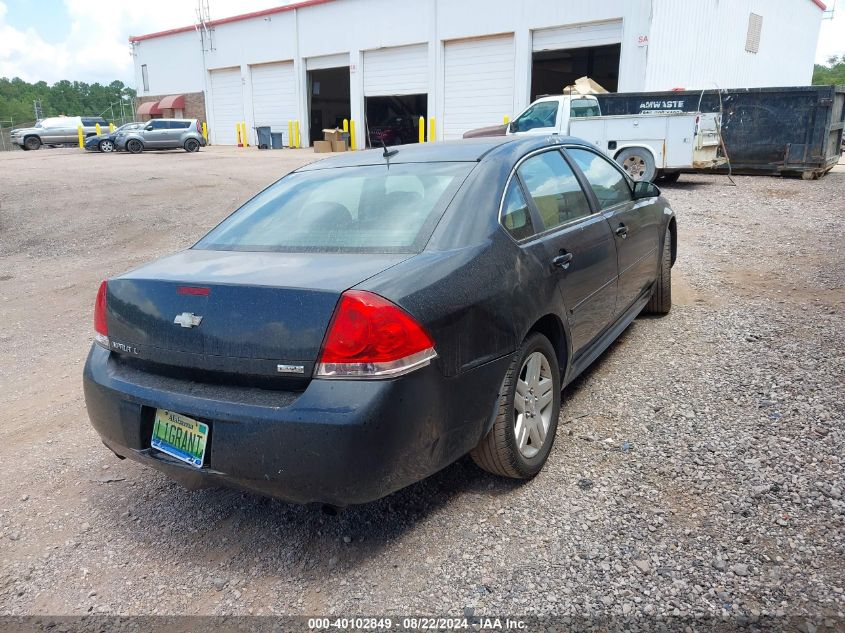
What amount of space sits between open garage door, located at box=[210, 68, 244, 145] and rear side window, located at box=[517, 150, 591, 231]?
35.8m

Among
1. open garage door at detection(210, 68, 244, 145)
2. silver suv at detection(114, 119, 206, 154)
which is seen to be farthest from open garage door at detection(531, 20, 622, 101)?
open garage door at detection(210, 68, 244, 145)

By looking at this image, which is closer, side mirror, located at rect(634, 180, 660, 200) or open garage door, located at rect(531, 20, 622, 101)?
side mirror, located at rect(634, 180, 660, 200)

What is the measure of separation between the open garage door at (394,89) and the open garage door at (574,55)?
4908mm

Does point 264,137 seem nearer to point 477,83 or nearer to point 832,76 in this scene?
point 477,83

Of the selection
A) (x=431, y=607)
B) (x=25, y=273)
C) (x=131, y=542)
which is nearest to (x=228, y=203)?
(x=25, y=273)

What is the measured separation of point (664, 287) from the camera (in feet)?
18.4

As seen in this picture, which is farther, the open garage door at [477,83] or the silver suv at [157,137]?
the silver suv at [157,137]

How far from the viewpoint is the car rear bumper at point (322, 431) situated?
A: 2363mm

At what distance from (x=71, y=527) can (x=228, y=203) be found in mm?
10484

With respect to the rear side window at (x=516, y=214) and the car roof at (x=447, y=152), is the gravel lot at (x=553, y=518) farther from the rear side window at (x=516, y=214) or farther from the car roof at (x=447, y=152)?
the car roof at (x=447, y=152)

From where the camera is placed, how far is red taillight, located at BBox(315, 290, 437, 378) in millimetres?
2381

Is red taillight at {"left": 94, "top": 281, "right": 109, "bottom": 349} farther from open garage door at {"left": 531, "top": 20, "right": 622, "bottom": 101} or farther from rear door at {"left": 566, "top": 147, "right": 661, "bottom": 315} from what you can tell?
open garage door at {"left": 531, "top": 20, "right": 622, "bottom": 101}

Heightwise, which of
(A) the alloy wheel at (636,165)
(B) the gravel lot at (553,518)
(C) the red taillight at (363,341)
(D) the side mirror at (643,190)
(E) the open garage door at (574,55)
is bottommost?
(B) the gravel lot at (553,518)

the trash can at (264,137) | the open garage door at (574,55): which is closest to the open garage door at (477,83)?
the open garage door at (574,55)
